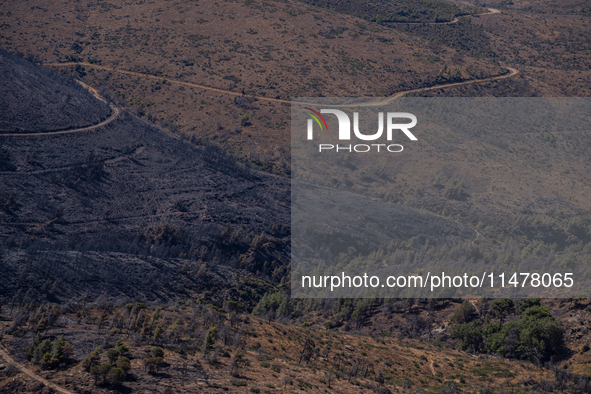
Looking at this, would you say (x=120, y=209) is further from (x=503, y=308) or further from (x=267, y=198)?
(x=503, y=308)

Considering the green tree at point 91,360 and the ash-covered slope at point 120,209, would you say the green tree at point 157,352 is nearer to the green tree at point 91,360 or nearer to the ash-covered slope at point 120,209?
the green tree at point 91,360

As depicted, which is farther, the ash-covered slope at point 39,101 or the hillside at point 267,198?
the ash-covered slope at point 39,101

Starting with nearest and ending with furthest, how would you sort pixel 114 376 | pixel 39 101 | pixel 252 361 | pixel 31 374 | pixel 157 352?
pixel 114 376, pixel 31 374, pixel 157 352, pixel 252 361, pixel 39 101

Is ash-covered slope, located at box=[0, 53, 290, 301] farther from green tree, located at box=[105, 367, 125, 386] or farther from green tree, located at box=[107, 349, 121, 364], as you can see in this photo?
green tree, located at box=[105, 367, 125, 386]

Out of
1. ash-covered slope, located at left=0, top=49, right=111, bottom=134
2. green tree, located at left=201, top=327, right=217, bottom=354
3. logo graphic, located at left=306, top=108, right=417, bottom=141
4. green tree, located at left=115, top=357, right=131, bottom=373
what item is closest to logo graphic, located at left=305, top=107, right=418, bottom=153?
logo graphic, located at left=306, top=108, right=417, bottom=141

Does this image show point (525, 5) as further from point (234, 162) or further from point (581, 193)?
point (234, 162)

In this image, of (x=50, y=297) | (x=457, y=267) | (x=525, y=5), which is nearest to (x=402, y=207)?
(x=457, y=267)

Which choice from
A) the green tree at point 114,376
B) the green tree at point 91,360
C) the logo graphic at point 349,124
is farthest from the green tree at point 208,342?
the logo graphic at point 349,124

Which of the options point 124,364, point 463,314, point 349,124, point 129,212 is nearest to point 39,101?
point 129,212
